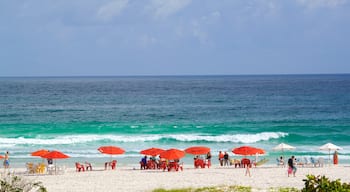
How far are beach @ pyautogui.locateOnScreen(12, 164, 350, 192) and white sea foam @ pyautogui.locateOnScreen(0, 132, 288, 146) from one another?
13156 mm

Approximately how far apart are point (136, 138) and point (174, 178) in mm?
19092

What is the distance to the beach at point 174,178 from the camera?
76.7ft

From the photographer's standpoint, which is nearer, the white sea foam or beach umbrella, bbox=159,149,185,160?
beach umbrella, bbox=159,149,185,160

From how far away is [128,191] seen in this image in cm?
2203

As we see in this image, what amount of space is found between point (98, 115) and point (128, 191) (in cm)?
4231

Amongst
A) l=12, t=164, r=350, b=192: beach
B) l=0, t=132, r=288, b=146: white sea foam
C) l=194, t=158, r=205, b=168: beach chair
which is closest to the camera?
l=12, t=164, r=350, b=192: beach

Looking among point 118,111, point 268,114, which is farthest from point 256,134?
point 118,111

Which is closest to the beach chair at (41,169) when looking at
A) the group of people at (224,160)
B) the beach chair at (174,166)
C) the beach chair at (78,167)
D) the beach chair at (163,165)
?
the beach chair at (78,167)

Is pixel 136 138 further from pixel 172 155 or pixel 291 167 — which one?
pixel 291 167

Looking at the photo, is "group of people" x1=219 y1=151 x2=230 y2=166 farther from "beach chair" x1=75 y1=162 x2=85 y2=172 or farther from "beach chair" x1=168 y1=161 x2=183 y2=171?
"beach chair" x1=75 y1=162 x2=85 y2=172

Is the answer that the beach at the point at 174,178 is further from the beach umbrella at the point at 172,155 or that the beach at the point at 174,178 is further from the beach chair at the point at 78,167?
the beach umbrella at the point at 172,155

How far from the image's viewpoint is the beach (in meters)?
23.4

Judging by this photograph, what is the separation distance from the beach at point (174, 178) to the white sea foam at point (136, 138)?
518 inches

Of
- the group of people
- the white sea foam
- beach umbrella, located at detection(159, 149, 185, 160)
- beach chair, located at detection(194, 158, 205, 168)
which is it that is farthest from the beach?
the white sea foam
